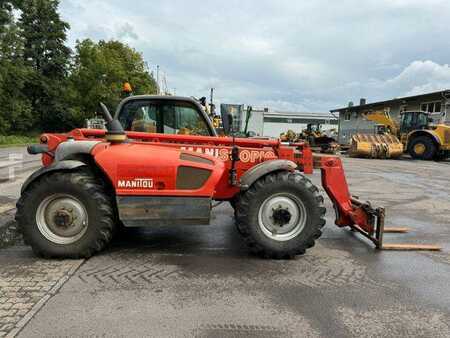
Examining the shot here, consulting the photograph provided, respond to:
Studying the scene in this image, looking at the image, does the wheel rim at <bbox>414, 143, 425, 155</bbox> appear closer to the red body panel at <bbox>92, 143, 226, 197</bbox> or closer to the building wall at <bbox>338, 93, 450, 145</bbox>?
the building wall at <bbox>338, 93, 450, 145</bbox>

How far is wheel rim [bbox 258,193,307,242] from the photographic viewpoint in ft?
15.1

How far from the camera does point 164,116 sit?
548 cm

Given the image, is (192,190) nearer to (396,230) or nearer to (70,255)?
(70,255)

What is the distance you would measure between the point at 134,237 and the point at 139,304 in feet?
6.90

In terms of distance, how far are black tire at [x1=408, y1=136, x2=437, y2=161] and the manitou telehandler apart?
2297 centimetres

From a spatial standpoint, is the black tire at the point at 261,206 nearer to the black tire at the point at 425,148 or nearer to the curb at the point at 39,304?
the curb at the point at 39,304

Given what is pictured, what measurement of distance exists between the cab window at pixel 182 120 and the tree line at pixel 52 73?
33414mm

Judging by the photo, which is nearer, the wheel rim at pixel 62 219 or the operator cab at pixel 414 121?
the wheel rim at pixel 62 219

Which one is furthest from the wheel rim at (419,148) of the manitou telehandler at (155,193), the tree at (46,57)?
the tree at (46,57)

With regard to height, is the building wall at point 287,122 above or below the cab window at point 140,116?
above

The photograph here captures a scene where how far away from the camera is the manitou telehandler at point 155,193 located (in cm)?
430

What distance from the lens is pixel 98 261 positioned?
4.34 meters

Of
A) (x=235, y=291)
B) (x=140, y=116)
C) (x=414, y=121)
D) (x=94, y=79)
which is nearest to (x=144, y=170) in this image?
(x=140, y=116)

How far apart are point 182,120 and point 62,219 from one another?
6.78ft
